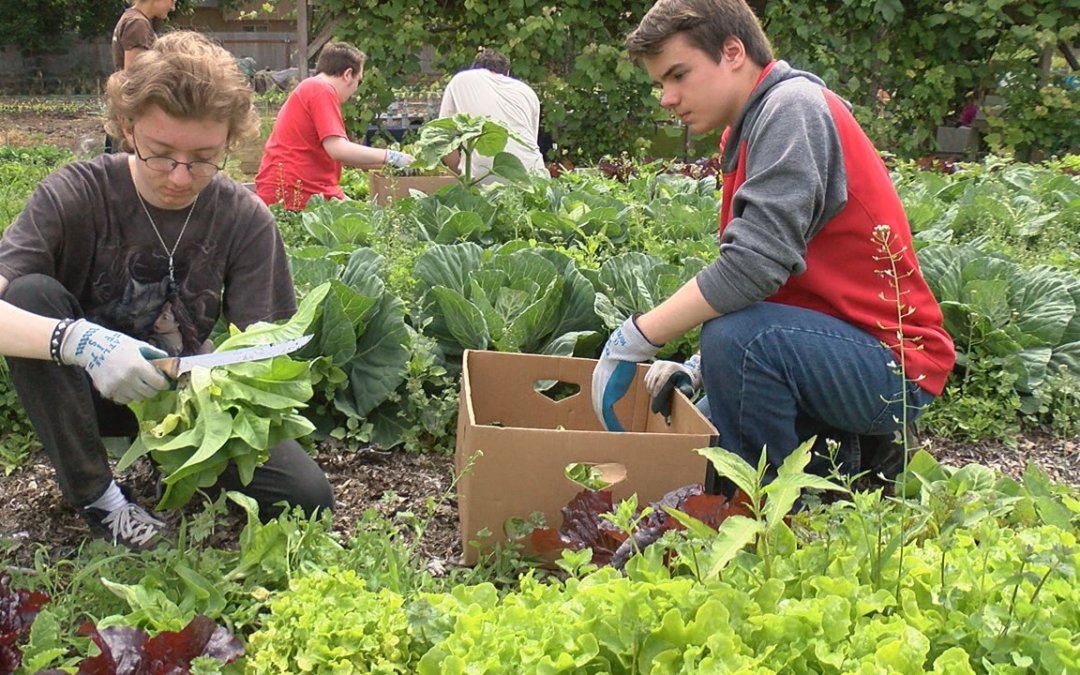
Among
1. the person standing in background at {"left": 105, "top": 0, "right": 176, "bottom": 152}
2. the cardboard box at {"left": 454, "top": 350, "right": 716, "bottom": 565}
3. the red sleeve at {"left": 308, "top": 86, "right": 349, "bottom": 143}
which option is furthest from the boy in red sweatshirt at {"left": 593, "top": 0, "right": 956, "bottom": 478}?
the person standing in background at {"left": 105, "top": 0, "right": 176, "bottom": 152}

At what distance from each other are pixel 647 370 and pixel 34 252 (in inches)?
63.4

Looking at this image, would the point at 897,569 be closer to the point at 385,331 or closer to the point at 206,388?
the point at 206,388

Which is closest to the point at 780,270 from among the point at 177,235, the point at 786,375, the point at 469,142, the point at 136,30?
the point at 786,375

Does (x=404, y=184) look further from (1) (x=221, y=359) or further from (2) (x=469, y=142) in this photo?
(1) (x=221, y=359)

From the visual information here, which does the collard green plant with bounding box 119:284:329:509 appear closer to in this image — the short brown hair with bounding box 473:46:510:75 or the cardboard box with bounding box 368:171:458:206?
the cardboard box with bounding box 368:171:458:206

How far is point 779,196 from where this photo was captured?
242cm

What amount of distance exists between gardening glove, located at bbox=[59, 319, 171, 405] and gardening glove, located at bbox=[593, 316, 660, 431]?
1088mm

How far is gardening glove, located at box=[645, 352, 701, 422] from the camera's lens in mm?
2826

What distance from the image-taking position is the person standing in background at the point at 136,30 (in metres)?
6.15

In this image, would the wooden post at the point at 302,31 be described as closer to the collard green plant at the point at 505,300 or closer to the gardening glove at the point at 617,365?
the collard green plant at the point at 505,300

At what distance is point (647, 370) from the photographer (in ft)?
9.73

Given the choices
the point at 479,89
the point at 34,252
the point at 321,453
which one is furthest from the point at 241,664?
the point at 479,89

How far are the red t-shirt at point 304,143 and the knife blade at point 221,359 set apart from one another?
3.94 metres

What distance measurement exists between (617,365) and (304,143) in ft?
13.2
